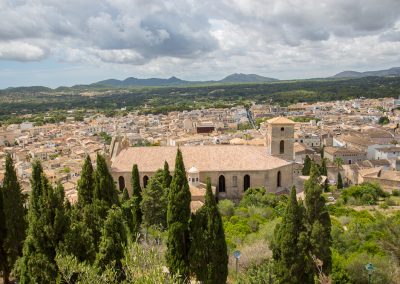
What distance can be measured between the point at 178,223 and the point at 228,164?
897 inches

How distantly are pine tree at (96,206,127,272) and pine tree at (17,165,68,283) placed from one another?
1.64m

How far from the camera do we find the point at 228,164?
41.2m

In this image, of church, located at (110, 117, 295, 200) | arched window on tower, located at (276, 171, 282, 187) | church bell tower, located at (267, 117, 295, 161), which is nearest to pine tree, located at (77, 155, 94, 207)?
church, located at (110, 117, 295, 200)

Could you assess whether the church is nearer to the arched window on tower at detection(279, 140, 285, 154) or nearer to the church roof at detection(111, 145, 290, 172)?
the church roof at detection(111, 145, 290, 172)

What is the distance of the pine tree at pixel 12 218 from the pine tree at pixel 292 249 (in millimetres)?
13048

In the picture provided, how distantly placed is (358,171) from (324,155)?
2114cm

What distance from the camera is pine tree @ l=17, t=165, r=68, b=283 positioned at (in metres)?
15.8

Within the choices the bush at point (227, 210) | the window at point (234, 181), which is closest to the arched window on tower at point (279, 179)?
the window at point (234, 181)

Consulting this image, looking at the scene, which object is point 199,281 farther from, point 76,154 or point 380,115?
point 380,115

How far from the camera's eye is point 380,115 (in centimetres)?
15050

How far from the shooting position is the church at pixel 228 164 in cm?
4047

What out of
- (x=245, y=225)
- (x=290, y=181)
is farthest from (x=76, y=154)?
(x=245, y=225)

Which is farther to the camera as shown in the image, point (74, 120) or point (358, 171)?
point (74, 120)

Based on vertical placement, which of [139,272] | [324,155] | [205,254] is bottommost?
[324,155]
